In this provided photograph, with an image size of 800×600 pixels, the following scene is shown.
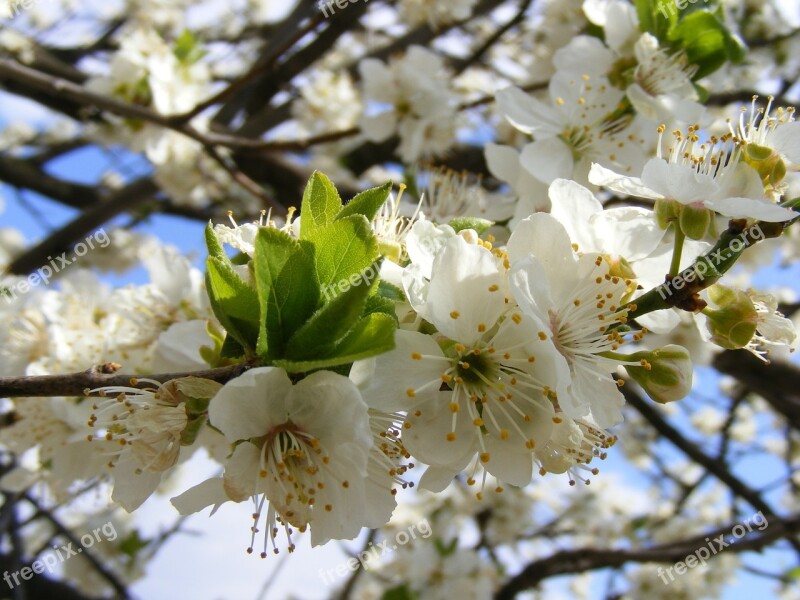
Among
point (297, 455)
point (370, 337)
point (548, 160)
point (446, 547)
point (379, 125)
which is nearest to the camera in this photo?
point (370, 337)

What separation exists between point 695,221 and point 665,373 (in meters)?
0.22

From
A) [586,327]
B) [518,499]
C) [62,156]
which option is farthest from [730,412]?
[62,156]

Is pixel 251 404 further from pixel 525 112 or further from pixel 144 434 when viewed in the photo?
pixel 525 112

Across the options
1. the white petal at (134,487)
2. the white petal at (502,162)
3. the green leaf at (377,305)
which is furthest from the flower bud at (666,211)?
the white petal at (134,487)

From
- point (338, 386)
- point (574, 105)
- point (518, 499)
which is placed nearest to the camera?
point (338, 386)

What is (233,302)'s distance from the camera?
0.86m

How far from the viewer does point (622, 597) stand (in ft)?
11.9

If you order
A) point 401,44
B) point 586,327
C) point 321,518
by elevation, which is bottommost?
point 401,44

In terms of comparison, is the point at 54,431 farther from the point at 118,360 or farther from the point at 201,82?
the point at 201,82

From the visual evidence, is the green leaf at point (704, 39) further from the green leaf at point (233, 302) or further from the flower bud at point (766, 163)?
the green leaf at point (233, 302)

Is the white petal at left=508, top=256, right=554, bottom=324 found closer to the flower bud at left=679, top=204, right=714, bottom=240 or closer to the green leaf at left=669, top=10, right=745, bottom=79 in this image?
the flower bud at left=679, top=204, right=714, bottom=240

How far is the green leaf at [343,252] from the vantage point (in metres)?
0.86

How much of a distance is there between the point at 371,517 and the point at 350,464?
13cm

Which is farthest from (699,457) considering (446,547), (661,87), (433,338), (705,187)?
(433,338)
